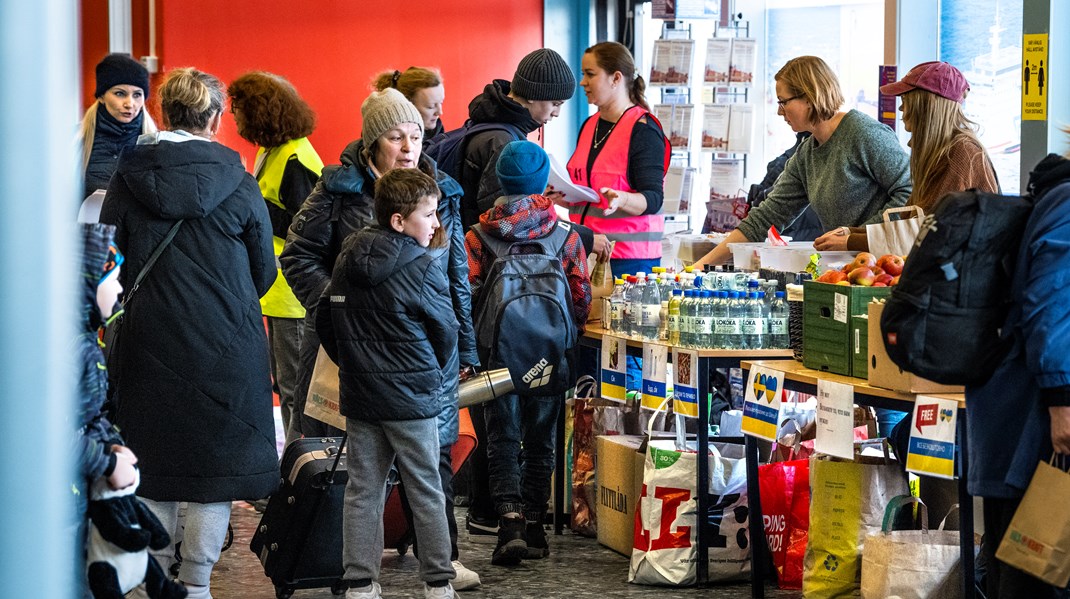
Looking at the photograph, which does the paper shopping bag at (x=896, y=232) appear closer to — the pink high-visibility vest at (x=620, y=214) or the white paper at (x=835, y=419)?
the white paper at (x=835, y=419)

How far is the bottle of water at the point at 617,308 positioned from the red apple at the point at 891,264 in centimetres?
135

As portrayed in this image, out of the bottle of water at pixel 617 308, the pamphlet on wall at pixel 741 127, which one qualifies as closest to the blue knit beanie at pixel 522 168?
the bottle of water at pixel 617 308

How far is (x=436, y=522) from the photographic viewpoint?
4293 millimetres

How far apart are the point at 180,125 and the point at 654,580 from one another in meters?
2.21

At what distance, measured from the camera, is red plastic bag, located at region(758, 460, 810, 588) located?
4707 millimetres

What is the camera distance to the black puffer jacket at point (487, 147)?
5391mm

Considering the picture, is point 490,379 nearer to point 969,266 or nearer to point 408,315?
point 408,315

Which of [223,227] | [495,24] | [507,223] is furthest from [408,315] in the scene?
[495,24]

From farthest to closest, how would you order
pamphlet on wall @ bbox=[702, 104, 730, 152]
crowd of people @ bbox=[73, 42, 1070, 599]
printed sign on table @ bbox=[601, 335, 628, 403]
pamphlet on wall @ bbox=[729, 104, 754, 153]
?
pamphlet on wall @ bbox=[702, 104, 730, 152] < pamphlet on wall @ bbox=[729, 104, 754, 153] < printed sign on table @ bbox=[601, 335, 628, 403] < crowd of people @ bbox=[73, 42, 1070, 599]

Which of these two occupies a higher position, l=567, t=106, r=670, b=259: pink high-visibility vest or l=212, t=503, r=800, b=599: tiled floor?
l=567, t=106, r=670, b=259: pink high-visibility vest

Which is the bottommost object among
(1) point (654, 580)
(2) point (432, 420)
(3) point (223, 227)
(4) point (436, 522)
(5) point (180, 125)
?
(1) point (654, 580)

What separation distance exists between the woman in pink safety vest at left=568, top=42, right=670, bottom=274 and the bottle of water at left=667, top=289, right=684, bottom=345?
2.85ft

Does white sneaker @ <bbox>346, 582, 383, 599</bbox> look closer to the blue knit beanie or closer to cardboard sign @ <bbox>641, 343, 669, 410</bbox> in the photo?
cardboard sign @ <bbox>641, 343, 669, 410</bbox>

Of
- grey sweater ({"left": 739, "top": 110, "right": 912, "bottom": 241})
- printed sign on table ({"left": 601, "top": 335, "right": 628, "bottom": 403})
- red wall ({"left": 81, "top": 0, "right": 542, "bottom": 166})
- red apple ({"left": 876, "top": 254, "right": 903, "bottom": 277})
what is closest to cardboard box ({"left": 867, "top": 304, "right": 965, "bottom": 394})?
red apple ({"left": 876, "top": 254, "right": 903, "bottom": 277})
